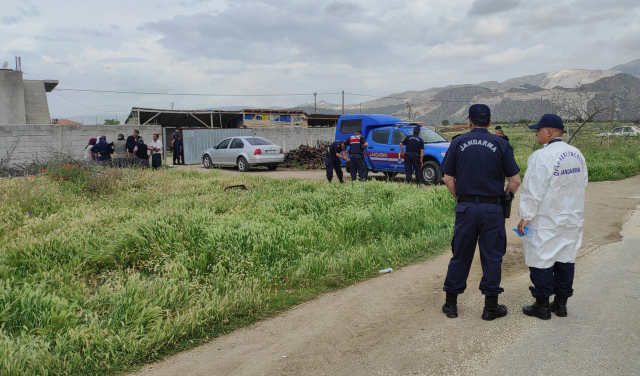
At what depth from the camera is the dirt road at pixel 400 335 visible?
320 centimetres

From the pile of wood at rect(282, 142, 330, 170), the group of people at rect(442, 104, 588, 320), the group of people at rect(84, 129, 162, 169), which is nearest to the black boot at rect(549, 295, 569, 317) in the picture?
the group of people at rect(442, 104, 588, 320)

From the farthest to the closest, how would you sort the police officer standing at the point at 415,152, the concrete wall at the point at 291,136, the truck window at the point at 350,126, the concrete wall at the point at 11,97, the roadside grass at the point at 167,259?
the concrete wall at the point at 11,97 < the concrete wall at the point at 291,136 < the truck window at the point at 350,126 < the police officer standing at the point at 415,152 < the roadside grass at the point at 167,259

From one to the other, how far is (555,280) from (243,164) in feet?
54.1

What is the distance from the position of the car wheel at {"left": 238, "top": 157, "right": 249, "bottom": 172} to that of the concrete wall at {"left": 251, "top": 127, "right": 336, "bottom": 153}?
526cm

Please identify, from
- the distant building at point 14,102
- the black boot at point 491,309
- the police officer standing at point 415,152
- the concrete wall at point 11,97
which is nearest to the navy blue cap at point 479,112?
the black boot at point 491,309

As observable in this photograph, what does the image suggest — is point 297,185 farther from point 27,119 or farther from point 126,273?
point 27,119

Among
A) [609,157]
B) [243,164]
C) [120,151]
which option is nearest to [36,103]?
[120,151]

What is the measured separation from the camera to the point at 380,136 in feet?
49.9

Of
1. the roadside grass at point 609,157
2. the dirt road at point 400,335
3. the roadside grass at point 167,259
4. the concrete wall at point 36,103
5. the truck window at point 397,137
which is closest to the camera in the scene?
the dirt road at point 400,335

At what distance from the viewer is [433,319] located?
3.97 m

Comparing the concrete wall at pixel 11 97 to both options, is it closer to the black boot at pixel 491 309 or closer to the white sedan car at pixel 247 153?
the white sedan car at pixel 247 153

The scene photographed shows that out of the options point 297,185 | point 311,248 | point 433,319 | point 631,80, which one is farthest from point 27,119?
point 631,80

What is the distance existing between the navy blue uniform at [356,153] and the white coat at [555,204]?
8.94 meters

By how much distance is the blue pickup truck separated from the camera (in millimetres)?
13547
